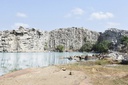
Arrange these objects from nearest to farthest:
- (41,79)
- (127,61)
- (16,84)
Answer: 1. (16,84)
2. (41,79)
3. (127,61)

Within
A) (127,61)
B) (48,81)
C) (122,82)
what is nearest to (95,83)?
(122,82)

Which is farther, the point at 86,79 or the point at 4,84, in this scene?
the point at 86,79

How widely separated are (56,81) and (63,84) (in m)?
1.37

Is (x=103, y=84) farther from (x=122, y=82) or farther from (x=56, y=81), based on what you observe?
(x=56, y=81)

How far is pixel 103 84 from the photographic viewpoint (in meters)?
22.3

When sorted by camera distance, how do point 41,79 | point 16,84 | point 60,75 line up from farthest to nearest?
point 60,75 < point 41,79 < point 16,84

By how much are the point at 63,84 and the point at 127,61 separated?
30.6 m

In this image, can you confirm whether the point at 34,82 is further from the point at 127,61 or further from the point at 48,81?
the point at 127,61

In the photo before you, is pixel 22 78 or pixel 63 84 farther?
pixel 22 78

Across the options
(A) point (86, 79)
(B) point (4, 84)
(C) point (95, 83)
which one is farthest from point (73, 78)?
(B) point (4, 84)

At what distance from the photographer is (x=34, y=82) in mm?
22797

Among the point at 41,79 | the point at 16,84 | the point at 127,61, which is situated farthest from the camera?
the point at 127,61

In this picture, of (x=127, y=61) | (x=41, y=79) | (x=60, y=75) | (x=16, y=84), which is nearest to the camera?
(x=16, y=84)

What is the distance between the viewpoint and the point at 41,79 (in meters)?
24.3
